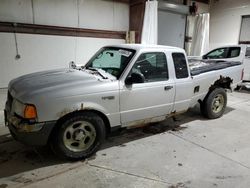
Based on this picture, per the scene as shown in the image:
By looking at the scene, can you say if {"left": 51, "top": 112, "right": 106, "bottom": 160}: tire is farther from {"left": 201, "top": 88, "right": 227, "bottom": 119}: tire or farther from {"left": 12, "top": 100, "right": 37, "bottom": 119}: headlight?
{"left": 201, "top": 88, "right": 227, "bottom": 119}: tire

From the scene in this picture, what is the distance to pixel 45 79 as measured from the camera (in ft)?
10.3

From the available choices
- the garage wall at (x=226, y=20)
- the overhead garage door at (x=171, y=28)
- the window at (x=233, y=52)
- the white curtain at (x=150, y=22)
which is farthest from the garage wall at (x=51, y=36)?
the garage wall at (x=226, y=20)

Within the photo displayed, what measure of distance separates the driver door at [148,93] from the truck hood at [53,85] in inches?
18.8

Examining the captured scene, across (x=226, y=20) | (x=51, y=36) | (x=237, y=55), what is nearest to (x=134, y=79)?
(x=51, y=36)

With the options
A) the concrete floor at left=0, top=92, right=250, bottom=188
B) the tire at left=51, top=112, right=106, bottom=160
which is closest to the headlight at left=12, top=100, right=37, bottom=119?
the tire at left=51, top=112, right=106, bottom=160

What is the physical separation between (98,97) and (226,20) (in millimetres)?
9525

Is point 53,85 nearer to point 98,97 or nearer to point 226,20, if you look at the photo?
point 98,97

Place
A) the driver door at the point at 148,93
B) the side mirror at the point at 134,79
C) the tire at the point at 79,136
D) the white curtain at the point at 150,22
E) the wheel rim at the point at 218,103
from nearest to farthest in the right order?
the tire at the point at 79,136
the side mirror at the point at 134,79
the driver door at the point at 148,93
the wheel rim at the point at 218,103
the white curtain at the point at 150,22

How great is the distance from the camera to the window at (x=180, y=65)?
12.9ft

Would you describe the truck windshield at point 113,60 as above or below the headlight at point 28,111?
above

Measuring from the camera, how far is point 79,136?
3.05m

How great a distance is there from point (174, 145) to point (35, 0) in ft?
16.3

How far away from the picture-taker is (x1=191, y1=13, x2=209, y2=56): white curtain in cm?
887

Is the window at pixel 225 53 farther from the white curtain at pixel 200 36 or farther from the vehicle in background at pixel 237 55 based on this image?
the white curtain at pixel 200 36
